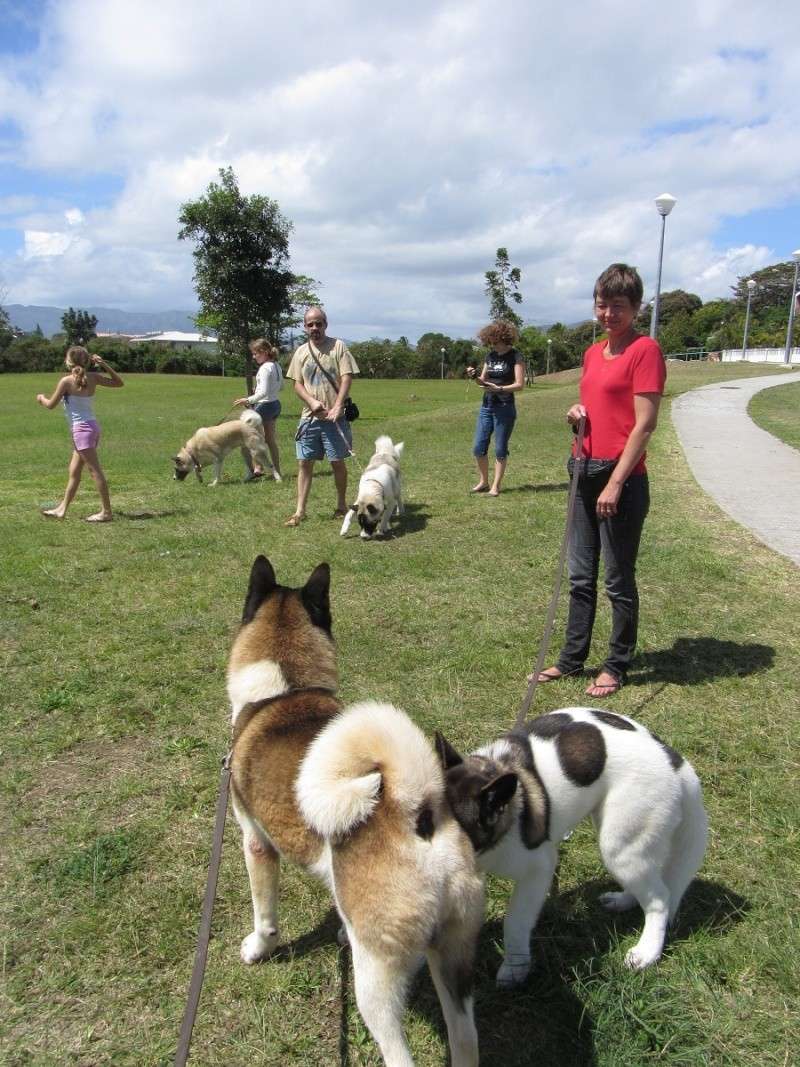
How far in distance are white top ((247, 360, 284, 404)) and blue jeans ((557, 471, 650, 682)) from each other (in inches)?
340

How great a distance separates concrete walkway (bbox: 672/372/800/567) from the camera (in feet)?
26.2

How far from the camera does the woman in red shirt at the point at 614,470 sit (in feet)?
12.6

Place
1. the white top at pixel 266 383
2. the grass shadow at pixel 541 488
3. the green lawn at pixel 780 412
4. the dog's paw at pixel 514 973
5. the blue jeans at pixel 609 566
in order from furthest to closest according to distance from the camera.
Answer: the green lawn at pixel 780 412, the white top at pixel 266 383, the grass shadow at pixel 541 488, the blue jeans at pixel 609 566, the dog's paw at pixel 514 973

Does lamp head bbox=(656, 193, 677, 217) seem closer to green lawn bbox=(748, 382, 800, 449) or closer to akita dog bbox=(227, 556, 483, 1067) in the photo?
green lawn bbox=(748, 382, 800, 449)

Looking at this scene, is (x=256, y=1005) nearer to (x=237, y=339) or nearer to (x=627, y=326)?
(x=627, y=326)

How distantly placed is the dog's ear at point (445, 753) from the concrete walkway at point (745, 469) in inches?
227

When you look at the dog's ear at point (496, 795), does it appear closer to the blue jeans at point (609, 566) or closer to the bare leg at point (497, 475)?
the blue jeans at point (609, 566)

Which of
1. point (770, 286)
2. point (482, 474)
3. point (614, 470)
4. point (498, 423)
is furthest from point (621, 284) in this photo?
point (770, 286)

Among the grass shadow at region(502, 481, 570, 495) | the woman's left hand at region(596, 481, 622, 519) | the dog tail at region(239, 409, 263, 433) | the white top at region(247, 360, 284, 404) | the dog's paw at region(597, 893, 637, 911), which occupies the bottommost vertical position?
the dog's paw at region(597, 893, 637, 911)

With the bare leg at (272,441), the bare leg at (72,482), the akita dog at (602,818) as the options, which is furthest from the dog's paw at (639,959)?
the bare leg at (272,441)

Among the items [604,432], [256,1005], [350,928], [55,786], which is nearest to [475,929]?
[350,928]

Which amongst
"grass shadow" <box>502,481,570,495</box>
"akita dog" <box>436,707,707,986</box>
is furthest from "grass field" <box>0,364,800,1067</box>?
"grass shadow" <box>502,481,570,495</box>

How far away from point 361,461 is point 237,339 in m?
13.0

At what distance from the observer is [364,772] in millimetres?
1925
